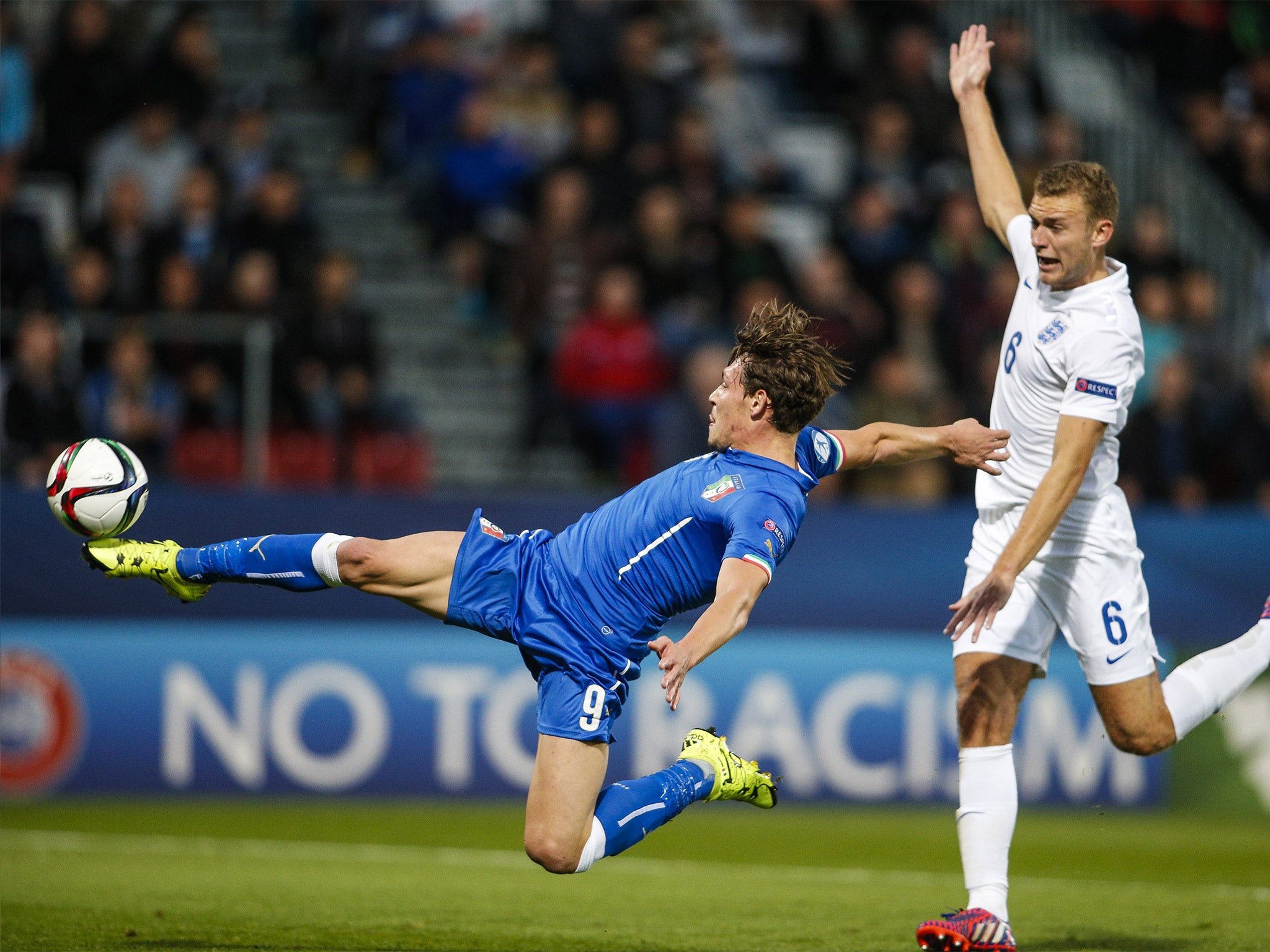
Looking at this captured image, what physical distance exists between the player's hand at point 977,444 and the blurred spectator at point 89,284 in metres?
7.64

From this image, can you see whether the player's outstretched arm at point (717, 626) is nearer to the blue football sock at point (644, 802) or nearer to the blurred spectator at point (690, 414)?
the blue football sock at point (644, 802)

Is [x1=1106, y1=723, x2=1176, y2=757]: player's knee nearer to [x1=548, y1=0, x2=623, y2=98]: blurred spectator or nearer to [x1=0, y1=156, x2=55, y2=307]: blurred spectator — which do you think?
[x1=0, y1=156, x2=55, y2=307]: blurred spectator

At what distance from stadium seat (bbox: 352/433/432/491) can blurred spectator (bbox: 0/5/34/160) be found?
12.4 feet

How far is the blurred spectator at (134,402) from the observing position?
38.3ft

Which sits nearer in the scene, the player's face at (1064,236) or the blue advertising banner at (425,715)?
the player's face at (1064,236)

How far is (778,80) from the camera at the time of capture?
17.4 metres

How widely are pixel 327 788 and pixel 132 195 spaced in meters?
4.67

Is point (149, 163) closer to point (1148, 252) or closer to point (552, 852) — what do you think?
point (1148, 252)

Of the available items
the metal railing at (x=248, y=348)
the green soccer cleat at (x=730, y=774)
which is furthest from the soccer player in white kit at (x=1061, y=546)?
the metal railing at (x=248, y=348)

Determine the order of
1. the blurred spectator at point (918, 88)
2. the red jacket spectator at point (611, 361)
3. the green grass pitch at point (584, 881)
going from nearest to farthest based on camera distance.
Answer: the green grass pitch at point (584, 881) → the red jacket spectator at point (611, 361) → the blurred spectator at point (918, 88)

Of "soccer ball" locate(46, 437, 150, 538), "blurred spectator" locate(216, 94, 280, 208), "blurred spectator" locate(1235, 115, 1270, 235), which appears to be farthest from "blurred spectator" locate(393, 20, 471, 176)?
"soccer ball" locate(46, 437, 150, 538)

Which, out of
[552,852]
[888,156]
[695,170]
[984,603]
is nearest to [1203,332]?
[888,156]

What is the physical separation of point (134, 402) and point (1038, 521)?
7.48 meters

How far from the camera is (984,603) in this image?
233 inches
